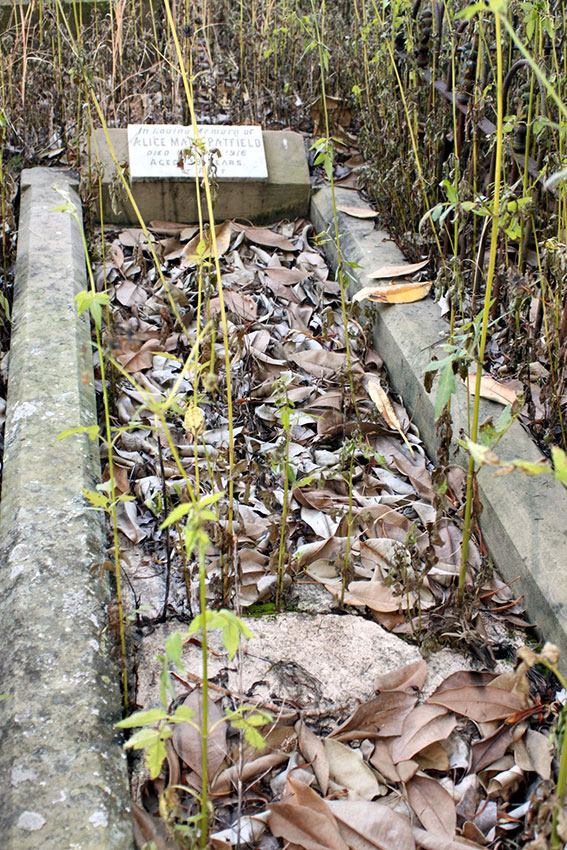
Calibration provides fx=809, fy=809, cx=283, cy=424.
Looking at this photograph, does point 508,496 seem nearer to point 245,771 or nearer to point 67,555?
point 245,771

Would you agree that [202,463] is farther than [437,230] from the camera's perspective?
No

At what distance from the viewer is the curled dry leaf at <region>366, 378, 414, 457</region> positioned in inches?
103

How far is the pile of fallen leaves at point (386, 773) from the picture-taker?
4.83ft

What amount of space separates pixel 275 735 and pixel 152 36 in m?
4.55

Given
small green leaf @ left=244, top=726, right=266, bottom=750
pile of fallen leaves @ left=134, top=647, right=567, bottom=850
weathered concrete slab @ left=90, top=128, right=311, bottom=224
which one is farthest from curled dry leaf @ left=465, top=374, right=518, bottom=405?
weathered concrete slab @ left=90, top=128, right=311, bottom=224

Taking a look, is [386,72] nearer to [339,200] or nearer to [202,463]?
[339,200]

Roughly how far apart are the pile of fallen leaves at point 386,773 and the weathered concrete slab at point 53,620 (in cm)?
15

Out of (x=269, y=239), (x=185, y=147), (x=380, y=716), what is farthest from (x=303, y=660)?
(x=185, y=147)

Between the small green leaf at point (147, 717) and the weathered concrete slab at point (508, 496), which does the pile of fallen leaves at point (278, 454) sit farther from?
the small green leaf at point (147, 717)

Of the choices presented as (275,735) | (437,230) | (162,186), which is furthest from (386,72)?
(275,735)

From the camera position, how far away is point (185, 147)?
12.8 ft

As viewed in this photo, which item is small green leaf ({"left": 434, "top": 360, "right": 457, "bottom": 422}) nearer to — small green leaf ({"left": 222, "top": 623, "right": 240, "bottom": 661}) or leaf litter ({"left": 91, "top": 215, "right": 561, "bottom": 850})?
leaf litter ({"left": 91, "top": 215, "right": 561, "bottom": 850})

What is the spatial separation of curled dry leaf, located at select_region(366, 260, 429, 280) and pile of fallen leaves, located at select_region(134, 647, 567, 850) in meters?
1.77

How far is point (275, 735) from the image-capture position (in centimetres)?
167
